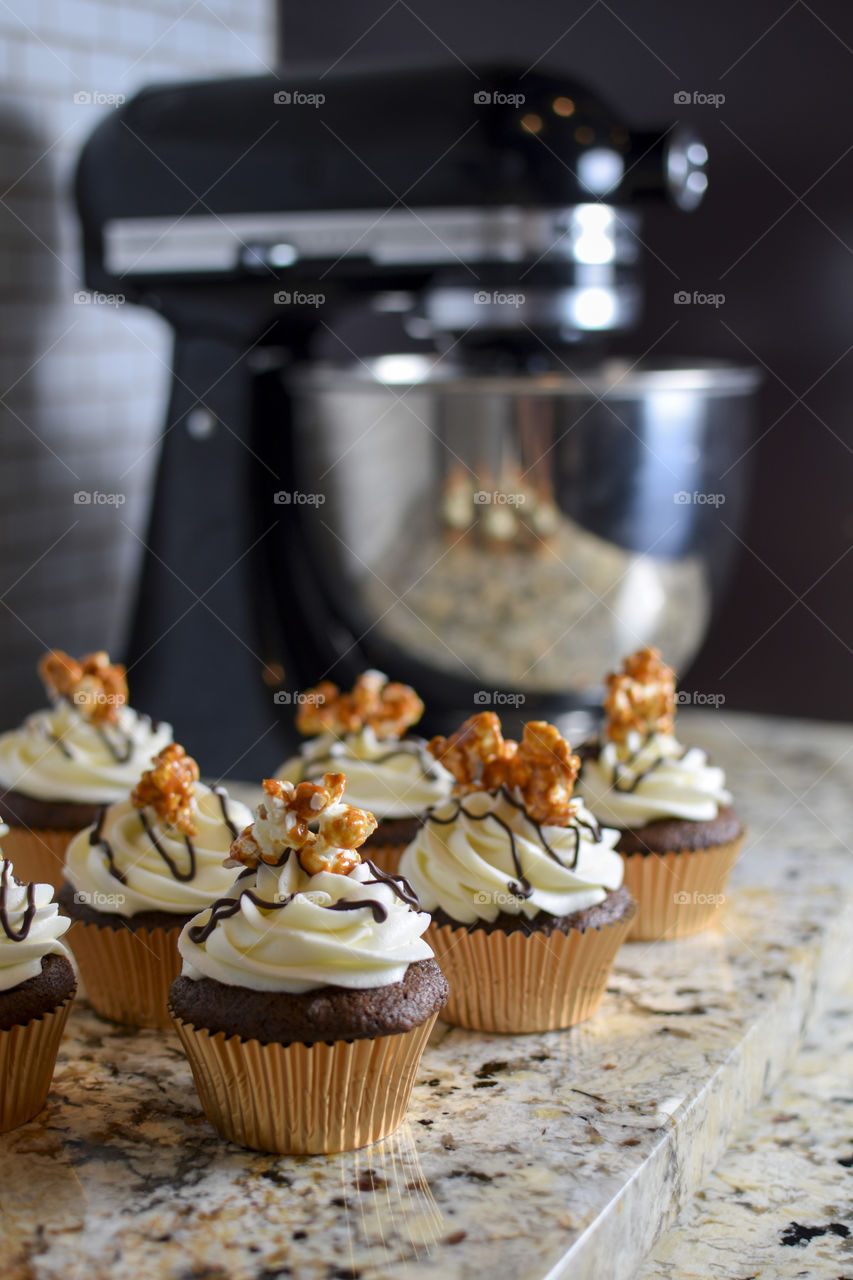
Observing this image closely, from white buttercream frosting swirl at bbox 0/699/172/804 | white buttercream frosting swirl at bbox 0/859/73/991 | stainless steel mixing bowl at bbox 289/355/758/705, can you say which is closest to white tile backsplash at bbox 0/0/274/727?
stainless steel mixing bowl at bbox 289/355/758/705

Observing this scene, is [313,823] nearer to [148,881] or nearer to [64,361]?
[148,881]

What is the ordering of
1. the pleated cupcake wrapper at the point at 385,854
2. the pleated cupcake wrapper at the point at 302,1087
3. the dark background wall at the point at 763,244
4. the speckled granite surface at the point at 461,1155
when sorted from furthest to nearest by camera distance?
the dark background wall at the point at 763,244, the pleated cupcake wrapper at the point at 385,854, the pleated cupcake wrapper at the point at 302,1087, the speckled granite surface at the point at 461,1155

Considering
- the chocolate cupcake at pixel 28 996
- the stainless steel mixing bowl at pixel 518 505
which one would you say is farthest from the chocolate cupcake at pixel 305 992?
the stainless steel mixing bowl at pixel 518 505

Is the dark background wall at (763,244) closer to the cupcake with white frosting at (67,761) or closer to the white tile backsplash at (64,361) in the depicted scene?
the white tile backsplash at (64,361)

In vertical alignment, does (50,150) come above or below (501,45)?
below

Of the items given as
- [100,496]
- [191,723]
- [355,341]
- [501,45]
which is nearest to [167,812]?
[191,723]

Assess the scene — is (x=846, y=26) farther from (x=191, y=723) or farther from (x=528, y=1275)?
(x=528, y=1275)
